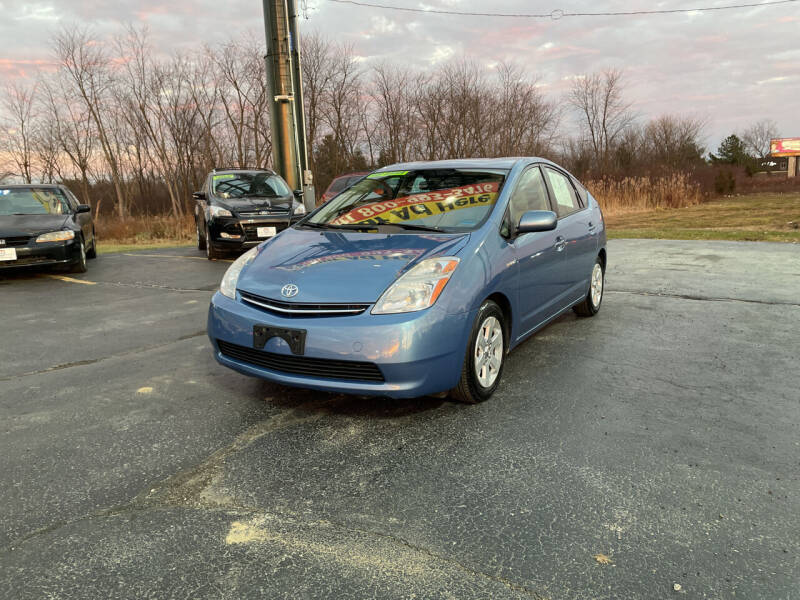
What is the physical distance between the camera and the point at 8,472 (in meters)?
2.78

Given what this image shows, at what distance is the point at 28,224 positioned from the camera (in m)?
8.81

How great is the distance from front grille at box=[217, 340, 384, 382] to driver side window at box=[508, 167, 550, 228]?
5.21 feet

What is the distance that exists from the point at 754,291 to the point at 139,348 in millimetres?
6754

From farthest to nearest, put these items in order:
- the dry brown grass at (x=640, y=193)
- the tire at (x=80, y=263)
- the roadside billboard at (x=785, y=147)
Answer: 1. the roadside billboard at (x=785, y=147)
2. the dry brown grass at (x=640, y=193)
3. the tire at (x=80, y=263)

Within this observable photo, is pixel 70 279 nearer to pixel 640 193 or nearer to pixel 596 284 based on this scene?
pixel 596 284

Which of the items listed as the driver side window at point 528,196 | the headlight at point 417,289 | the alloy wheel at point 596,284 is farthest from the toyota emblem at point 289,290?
the alloy wheel at point 596,284

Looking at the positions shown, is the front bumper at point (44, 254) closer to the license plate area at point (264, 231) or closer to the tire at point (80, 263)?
the tire at point (80, 263)

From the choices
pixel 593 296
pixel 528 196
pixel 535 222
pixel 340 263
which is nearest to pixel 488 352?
pixel 535 222

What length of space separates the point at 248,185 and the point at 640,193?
51.8 feet

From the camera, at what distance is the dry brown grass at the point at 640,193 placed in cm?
2103

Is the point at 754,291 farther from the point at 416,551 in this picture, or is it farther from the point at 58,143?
the point at 58,143

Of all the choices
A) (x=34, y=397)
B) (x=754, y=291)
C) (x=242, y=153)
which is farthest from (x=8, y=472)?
(x=242, y=153)

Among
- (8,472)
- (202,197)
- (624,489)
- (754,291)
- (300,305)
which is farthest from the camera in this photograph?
(202,197)

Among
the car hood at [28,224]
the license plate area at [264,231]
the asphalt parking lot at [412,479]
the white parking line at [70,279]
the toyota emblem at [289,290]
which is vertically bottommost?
the asphalt parking lot at [412,479]
